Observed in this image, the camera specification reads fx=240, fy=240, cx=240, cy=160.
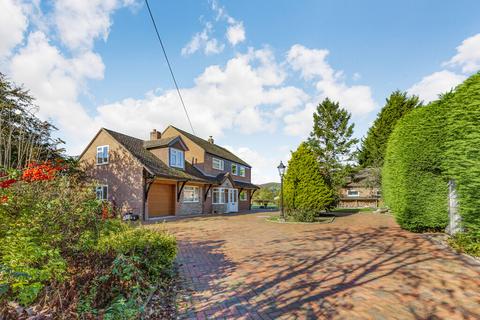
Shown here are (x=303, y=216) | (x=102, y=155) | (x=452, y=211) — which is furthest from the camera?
(x=102, y=155)

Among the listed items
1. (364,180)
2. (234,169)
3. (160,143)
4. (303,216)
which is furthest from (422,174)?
(364,180)

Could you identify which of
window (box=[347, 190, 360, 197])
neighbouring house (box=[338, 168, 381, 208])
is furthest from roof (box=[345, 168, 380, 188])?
window (box=[347, 190, 360, 197])

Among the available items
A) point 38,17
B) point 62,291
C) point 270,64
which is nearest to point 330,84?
point 270,64

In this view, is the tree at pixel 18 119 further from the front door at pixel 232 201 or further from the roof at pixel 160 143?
the front door at pixel 232 201

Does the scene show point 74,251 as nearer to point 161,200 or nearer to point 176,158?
point 161,200

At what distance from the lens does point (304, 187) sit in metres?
16.1

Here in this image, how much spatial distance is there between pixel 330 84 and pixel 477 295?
34.6ft

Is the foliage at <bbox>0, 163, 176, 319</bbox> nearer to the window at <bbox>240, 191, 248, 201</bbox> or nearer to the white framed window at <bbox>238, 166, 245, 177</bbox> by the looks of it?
the window at <bbox>240, 191, 248, 201</bbox>

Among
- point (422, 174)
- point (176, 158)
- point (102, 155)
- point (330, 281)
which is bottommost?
point (330, 281)

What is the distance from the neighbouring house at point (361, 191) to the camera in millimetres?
29719

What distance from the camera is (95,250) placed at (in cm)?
443

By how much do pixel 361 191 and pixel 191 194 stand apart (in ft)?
89.4

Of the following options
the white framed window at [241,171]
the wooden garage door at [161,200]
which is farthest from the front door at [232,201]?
the wooden garage door at [161,200]

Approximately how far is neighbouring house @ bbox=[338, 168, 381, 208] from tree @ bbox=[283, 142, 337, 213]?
1591cm
